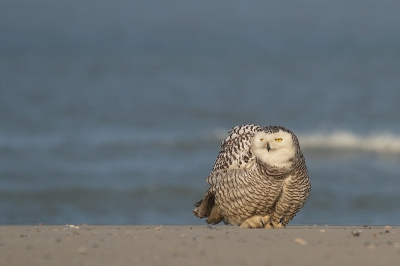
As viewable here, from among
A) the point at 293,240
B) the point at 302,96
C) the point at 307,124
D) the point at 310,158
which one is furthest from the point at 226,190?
the point at 302,96

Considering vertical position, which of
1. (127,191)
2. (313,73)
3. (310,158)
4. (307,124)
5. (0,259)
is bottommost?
(0,259)

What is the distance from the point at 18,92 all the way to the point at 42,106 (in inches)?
48.8

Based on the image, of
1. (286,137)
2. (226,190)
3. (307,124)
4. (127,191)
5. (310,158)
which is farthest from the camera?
(307,124)

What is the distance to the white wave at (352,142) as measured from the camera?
14953 mm

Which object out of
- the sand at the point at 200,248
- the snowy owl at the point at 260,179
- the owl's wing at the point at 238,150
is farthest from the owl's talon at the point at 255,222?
the sand at the point at 200,248

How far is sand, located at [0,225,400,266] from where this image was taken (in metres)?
4.29

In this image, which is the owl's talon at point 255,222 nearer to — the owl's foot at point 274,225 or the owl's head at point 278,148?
the owl's foot at point 274,225

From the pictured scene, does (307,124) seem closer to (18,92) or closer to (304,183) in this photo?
(18,92)

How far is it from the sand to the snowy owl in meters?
0.79

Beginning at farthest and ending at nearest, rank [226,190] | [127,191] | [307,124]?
[307,124], [127,191], [226,190]

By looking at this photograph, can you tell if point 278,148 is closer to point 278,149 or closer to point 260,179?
point 278,149

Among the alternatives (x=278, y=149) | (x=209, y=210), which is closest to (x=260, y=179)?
(x=278, y=149)

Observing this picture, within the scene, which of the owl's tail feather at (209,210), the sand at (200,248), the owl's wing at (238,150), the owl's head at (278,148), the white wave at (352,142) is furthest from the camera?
the white wave at (352,142)

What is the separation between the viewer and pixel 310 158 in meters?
14.4
